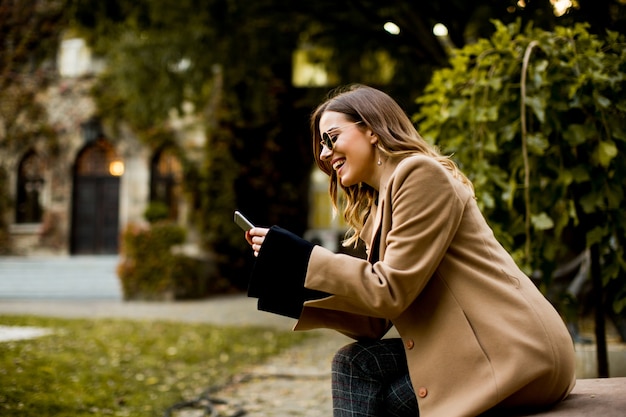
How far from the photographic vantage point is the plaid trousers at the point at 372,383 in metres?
1.95

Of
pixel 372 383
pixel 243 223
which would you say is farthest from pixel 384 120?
pixel 372 383

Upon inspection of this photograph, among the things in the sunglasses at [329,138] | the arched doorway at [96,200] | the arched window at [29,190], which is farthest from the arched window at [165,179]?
the sunglasses at [329,138]

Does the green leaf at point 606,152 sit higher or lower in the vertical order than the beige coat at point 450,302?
higher

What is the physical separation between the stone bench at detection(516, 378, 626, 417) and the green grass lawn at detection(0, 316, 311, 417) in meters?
2.87

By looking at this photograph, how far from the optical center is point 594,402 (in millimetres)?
1785

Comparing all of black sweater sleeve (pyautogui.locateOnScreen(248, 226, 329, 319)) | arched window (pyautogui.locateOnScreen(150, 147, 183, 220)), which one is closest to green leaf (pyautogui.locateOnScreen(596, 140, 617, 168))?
black sweater sleeve (pyautogui.locateOnScreen(248, 226, 329, 319))

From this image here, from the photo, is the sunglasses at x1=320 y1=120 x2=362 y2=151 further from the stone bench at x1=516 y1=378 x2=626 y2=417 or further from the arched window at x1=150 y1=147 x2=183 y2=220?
the arched window at x1=150 y1=147 x2=183 y2=220

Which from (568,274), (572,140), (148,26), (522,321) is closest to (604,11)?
(572,140)

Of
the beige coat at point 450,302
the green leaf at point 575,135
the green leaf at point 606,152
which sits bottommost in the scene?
the beige coat at point 450,302

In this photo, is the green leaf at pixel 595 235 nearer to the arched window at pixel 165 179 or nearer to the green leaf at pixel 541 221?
the green leaf at pixel 541 221

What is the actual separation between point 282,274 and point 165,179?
16394mm

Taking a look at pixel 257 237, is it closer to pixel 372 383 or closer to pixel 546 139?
pixel 372 383

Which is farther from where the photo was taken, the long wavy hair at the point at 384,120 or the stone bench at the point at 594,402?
the long wavy hair at the point at 384,120

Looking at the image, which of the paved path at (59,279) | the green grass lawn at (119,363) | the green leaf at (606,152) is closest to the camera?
the green leaf at (606,152)
